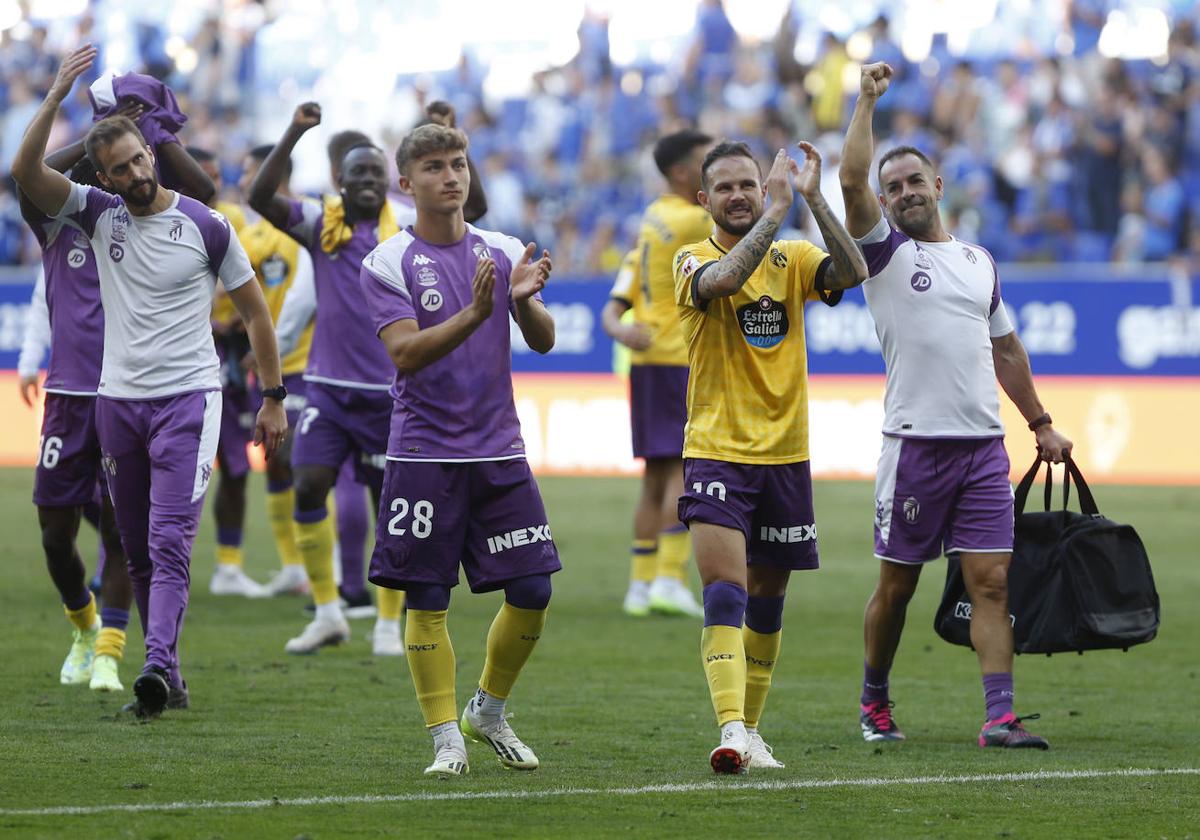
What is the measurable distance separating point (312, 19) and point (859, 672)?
992 inches

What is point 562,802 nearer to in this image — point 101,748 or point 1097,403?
point 101,748

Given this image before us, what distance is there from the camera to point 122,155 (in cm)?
784

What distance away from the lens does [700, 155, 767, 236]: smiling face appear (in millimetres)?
7082

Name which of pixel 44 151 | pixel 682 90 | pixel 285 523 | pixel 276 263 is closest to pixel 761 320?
pixel 44 151

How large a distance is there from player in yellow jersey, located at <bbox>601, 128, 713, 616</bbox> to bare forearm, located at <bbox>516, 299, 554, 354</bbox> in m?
4.74

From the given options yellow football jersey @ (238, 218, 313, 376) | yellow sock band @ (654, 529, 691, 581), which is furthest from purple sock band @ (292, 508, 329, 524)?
yellow sock band @ (654, 529, 691, 581)

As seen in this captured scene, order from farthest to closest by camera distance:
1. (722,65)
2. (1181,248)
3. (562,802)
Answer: (722,65)
(1181,248)
(562,802)

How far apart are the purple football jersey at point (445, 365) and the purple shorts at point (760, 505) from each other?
0.68 m

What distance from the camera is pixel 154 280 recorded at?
801 cm

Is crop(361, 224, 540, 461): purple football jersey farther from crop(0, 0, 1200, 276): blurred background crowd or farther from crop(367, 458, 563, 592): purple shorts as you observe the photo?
crop(0, 0, 1200, 276): blurred background crowd

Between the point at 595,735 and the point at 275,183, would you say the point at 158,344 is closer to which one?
the point at 275,183

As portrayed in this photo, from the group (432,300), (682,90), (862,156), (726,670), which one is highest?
(682,90)

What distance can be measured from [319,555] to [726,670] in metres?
4.23

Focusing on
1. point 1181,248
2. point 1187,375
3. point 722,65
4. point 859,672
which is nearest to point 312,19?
point 722,65
